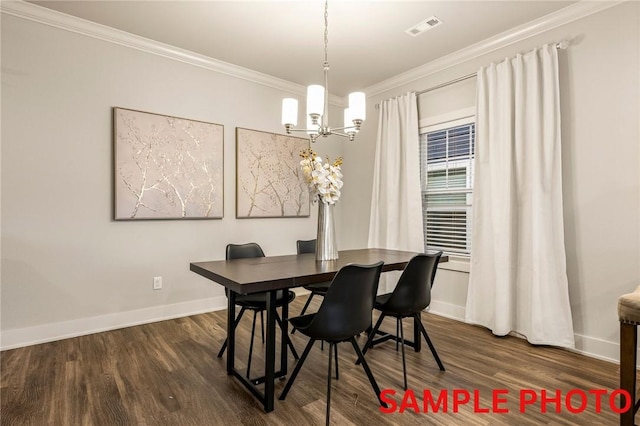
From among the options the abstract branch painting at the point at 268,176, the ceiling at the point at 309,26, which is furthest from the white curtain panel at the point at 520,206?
the abstract branch painting at the point at 268,176

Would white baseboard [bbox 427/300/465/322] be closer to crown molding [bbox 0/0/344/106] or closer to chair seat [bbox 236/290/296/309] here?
chair seat [bbox 236/290/296/309]

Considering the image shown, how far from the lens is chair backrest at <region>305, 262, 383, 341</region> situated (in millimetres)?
1799

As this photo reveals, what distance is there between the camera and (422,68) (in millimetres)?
3893

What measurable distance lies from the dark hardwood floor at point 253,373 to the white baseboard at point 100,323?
0.10m

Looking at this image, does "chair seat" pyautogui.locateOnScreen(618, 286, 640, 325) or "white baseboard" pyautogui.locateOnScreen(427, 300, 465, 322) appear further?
"white baseboard" pyautogui.locateOnScreen(427, 300, 465, 322)

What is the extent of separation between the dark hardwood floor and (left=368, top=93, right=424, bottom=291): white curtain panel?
1290mm

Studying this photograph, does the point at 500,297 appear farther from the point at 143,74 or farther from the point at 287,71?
the point at 143,74

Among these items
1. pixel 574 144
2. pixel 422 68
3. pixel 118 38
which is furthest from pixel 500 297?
pixel 118 38

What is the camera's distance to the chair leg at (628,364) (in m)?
1.71

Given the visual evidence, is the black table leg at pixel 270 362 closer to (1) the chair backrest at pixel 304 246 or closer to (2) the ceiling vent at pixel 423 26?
(1) the chair backrest at pixel 304 246

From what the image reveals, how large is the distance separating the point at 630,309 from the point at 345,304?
143 cm

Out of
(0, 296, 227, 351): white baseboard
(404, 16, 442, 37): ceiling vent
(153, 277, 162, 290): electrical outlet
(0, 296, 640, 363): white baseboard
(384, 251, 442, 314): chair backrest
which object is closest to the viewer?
(384, 251, 442, 314): chair backrest

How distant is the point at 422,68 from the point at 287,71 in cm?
153

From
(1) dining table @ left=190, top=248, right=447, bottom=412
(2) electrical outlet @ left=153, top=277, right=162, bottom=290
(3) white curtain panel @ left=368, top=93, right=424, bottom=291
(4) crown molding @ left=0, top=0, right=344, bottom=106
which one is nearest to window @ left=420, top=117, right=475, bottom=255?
(3) white curtain panel @ left=368, top=93, right=424, bottom=291
